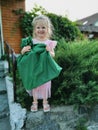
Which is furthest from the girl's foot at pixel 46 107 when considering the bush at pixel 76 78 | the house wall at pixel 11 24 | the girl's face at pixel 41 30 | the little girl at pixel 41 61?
the house wall at pixel 11 24

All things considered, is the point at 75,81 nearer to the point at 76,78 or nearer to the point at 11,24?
the point at 76,78

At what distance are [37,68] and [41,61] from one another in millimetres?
98

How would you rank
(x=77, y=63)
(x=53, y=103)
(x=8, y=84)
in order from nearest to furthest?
(x=53, y=103) → (x=77, y=63) → (x=8, y=84)

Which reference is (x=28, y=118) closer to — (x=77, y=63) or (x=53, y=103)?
(x=53, y=103)

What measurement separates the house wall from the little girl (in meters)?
6.36

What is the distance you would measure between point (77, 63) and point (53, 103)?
670mm

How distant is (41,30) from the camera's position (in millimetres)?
3727

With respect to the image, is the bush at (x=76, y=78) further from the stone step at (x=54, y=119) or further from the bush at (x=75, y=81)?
the stone step at (x=54, y=119)

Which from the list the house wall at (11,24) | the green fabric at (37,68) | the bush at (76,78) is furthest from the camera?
the house wall at (11,24)

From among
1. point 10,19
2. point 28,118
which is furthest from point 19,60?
point 10,19

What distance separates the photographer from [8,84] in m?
5.16

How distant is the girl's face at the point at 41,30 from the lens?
12.2 ft

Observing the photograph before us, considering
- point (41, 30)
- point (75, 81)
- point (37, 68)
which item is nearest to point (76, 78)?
point (75, 81)

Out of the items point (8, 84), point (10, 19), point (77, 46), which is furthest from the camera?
point (10, 19)
